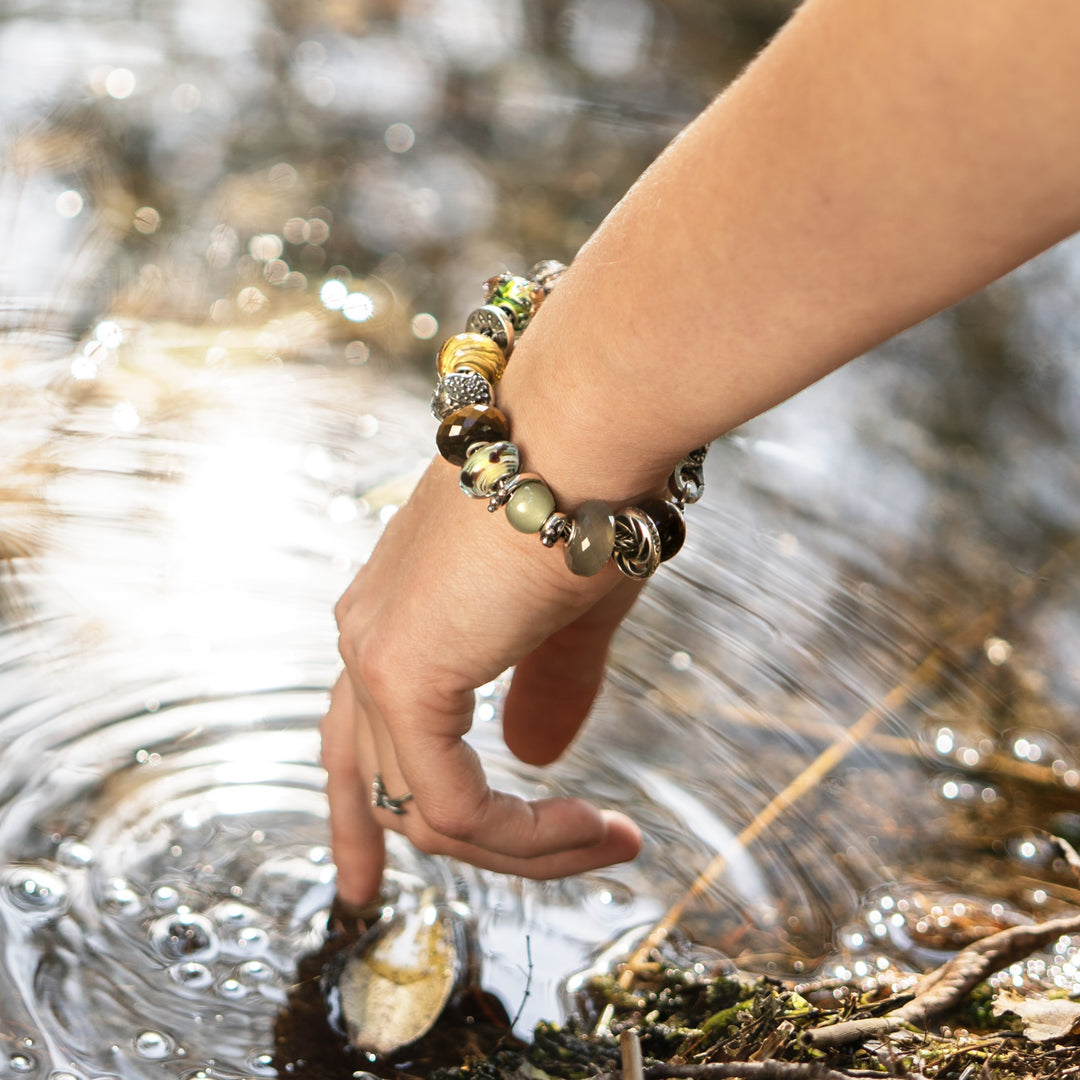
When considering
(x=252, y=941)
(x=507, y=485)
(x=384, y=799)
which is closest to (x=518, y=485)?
(x=507, y=485)

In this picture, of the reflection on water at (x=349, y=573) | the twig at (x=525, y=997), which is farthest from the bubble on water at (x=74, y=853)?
the twig at (x=525, y=997)

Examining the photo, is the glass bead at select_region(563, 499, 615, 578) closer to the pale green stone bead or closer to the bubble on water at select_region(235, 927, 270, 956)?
the pale green stone bead

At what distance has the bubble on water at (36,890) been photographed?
2.96 ft

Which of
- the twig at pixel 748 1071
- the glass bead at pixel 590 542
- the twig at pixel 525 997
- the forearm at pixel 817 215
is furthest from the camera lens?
the twig at pixel 525 997

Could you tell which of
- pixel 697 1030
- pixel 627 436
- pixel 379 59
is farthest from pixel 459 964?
pixel 379 59

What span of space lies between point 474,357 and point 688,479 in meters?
0.19

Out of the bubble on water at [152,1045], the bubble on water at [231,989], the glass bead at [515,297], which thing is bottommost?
the bubble on water at [152,1045]

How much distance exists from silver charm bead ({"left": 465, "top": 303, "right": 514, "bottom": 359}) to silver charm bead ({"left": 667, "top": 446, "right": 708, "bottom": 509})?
17cm

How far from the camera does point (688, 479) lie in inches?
33.8

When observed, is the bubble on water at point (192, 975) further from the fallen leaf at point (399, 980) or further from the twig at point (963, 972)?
the twig at point (963, 972)

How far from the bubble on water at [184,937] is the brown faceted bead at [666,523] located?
0.49 meters

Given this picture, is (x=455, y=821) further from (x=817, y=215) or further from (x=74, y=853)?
(x=817, y=215)

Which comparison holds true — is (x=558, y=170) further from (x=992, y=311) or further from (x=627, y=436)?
(x=627, y=436)

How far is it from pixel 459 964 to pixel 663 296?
591 millimetres
